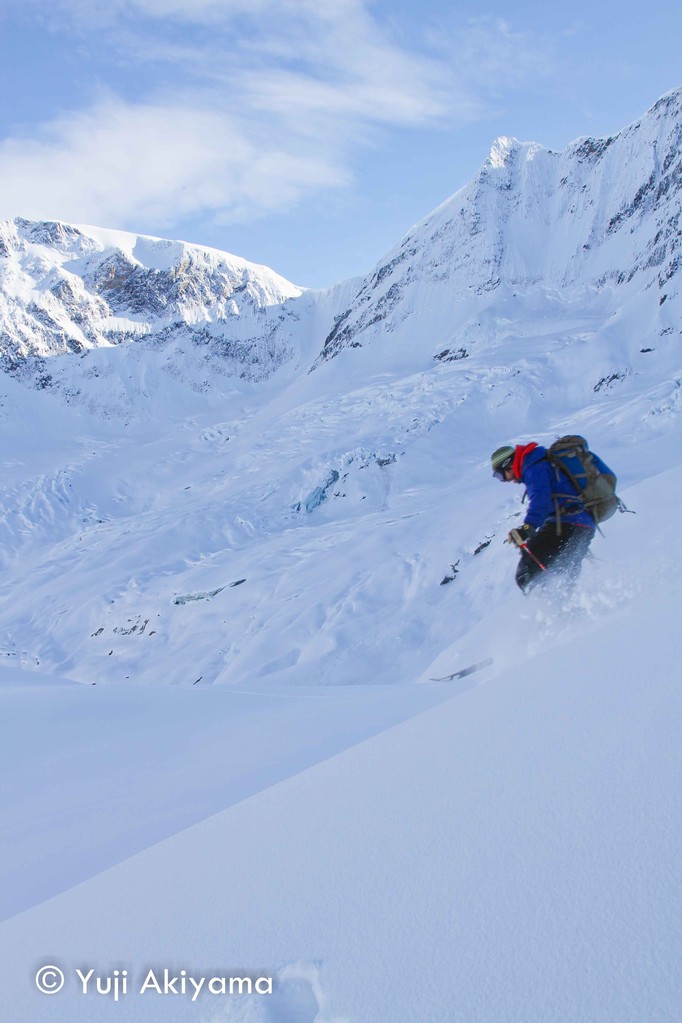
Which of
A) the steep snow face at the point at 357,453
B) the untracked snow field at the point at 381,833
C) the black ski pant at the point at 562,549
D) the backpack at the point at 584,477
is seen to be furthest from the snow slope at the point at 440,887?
the steep snow face at the point at 357,453

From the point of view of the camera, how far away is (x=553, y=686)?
9.86 ft

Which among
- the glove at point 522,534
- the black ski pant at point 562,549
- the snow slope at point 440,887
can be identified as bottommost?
the snow slope at point 440,887

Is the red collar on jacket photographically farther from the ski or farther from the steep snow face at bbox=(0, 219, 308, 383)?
the steep snow face at bbox=(0, 219, 308, 383)

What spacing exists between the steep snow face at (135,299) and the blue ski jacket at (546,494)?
275ft

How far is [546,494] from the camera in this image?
5.89 meters

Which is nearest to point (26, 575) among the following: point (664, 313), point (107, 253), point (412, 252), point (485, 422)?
point (485, 422)

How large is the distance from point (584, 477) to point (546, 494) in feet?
1.12

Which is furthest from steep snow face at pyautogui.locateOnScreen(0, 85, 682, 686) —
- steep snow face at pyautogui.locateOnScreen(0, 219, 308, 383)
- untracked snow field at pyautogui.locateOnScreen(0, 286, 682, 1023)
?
steep snow face at pyautogui.locateOnScreen(0, 219, 308, 383)

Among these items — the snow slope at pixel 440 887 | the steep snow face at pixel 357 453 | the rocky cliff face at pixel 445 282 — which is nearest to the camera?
the snow slope at pixel 440 887

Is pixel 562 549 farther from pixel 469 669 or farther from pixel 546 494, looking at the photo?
pixel 469 669

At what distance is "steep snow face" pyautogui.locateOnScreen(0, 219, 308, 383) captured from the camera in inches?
3541

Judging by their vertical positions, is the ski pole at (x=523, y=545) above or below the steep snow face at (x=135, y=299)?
below

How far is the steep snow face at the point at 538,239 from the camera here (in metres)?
50.9

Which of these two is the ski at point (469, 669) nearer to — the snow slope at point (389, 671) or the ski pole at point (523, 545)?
the snow slope at point (389, 671)
